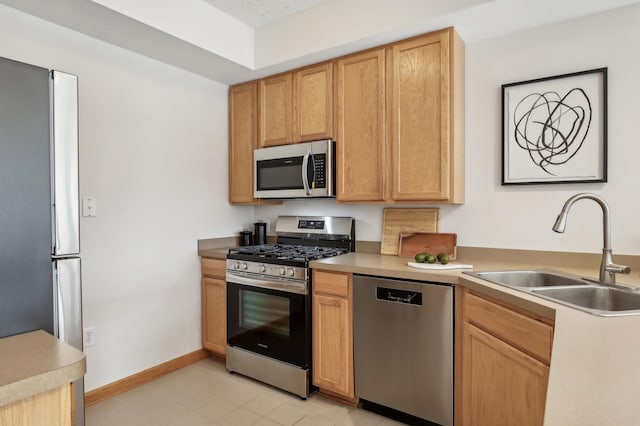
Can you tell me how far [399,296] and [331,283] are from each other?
0.46 m

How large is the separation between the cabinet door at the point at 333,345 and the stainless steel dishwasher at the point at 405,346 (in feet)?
0.18

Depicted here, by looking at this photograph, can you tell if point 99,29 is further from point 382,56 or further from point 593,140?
point 593,140

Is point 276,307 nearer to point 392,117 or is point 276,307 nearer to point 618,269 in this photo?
point 392,117

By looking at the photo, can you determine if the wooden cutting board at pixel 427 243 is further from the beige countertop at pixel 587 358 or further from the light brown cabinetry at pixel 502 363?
Answer: the light brown cabinetry at pixel 502 363

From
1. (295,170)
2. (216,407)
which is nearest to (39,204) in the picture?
(216,407)

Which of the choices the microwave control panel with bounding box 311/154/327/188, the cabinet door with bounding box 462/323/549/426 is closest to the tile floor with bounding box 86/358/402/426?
the cabinet door with bounding box 462/323/549/426

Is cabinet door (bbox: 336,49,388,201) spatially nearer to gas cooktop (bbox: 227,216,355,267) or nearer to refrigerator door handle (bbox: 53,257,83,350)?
gas cooktop (bbox: 227,216,355,267)

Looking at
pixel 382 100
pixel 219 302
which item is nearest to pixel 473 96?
pixel 382 100

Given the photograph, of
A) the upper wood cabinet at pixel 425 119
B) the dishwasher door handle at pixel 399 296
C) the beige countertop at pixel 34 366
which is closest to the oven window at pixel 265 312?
the dishwasher door handle at pixel 399 296

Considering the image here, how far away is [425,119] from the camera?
2.31 metres

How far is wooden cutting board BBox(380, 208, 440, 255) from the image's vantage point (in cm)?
258

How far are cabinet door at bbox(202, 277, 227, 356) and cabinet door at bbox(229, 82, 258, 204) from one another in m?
0.75

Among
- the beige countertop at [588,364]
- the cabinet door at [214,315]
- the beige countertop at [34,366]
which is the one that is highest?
the beige countertop at [588,364]

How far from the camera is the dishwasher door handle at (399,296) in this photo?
204 cm
